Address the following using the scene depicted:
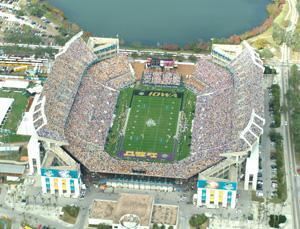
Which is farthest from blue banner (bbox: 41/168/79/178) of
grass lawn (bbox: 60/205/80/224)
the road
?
the road

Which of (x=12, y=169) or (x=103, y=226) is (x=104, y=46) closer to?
(x=12, y=169)

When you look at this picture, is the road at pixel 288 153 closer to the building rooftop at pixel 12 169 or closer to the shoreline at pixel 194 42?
the shoreline at pixel 194 42

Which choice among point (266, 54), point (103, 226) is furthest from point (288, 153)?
point (103, 226)

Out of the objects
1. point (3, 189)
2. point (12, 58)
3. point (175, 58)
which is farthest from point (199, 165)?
point (12, 58)

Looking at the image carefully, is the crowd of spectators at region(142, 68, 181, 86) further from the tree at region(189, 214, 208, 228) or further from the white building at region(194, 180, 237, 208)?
the tree at region(189, 214, 208, 228)

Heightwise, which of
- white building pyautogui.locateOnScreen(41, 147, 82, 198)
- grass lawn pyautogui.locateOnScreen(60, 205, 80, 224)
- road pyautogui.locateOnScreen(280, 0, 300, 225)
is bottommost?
grass lawn pyautogui.locateOnScreen(60, 205, 80, 224)

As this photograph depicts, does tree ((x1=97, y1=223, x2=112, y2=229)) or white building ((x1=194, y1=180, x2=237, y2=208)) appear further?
white building ((x1=194, y1=180, x2=237, y2=208))
